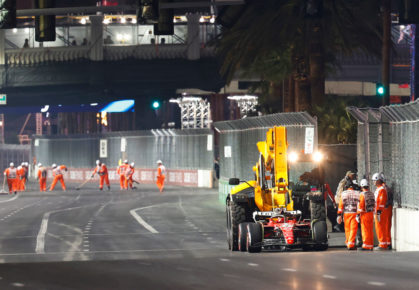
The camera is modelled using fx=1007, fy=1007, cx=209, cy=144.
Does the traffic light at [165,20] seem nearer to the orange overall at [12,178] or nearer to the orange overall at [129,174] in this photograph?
the orange overall at [12,178]

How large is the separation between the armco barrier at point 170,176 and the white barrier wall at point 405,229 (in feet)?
117

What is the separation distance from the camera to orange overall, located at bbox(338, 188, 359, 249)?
68.3 feet

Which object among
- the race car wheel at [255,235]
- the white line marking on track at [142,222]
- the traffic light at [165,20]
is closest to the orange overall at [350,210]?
the race car wheel at [255,235]

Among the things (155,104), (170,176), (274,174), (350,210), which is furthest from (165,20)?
(170,176)

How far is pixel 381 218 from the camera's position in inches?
809

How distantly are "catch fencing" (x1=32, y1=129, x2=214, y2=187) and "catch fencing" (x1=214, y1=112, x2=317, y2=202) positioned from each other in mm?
14998

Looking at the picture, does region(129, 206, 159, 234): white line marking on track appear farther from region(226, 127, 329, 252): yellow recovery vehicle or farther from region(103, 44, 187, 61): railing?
region(103, 44, 187, 61): railing

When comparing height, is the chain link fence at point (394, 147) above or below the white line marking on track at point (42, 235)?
above

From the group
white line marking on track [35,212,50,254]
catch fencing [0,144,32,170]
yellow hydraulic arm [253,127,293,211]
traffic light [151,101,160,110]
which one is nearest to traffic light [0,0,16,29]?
white line marking on track [35,212,50,254]

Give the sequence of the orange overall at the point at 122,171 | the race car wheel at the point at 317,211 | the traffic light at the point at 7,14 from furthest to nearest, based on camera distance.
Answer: the orange overall at the point at 122,171
the traffic light at the point at 7,14
the race car wheel at the point at 317,211

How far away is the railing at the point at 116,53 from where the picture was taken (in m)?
61.4

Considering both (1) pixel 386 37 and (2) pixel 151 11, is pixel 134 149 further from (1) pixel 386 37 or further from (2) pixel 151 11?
(2) pixel 151 11

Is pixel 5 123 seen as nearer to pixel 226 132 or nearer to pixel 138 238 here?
pixel 226 132

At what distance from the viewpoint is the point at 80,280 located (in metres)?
13.0
